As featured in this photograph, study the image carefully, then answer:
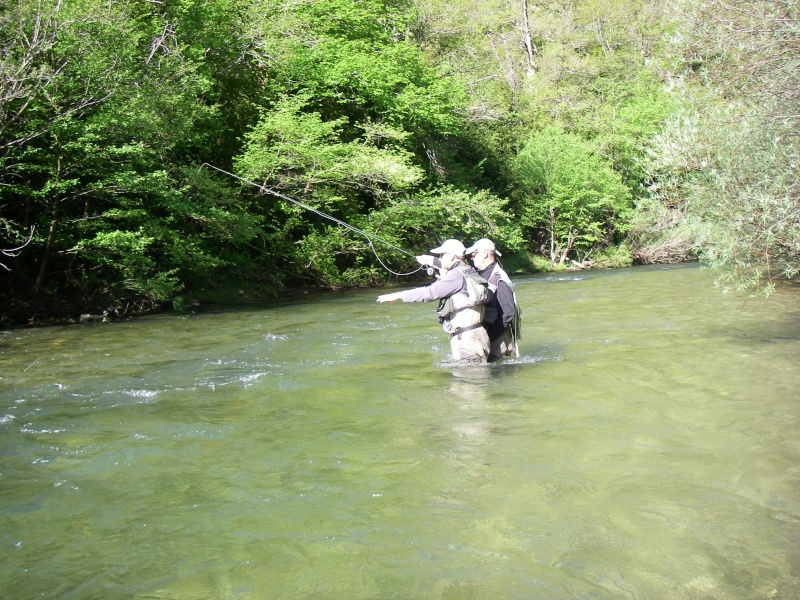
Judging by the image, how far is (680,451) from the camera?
590 centimetres

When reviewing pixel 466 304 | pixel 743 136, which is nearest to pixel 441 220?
pixel 743 136

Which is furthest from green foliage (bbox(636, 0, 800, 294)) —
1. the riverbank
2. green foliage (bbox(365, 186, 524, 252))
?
green foliage (bbox(365, 186, 524, 252))

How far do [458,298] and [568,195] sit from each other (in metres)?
26.2

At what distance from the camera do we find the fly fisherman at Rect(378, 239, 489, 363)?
8.66m

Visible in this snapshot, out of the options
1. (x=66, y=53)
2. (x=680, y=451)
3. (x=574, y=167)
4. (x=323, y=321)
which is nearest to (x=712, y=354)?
(x=680, y=451)

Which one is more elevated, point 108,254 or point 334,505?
point 108,254

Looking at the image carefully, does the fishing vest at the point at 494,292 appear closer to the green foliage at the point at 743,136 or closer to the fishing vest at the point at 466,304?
the fishing vest at the point at 466,304

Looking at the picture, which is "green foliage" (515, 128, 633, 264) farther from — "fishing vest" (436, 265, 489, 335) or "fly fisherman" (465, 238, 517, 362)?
"fishing vest" (436, 265, 489, 335)

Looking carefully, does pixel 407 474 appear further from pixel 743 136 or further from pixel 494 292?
pixel 743 136

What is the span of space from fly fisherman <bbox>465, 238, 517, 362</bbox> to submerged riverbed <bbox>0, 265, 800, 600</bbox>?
46cm

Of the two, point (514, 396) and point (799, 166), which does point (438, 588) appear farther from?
point (799, 166)

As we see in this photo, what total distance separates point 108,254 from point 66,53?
416cm

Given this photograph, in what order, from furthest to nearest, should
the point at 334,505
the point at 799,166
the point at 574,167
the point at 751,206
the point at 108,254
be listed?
the point at 574,167 → the point at 108,254 → the point at 751,206 → the point at 799,166 → the point at 334,505

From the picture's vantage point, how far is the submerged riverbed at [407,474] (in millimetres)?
4039
